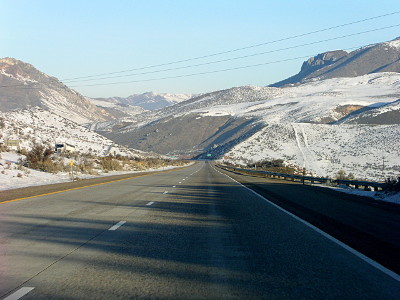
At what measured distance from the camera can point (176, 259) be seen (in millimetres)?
7723

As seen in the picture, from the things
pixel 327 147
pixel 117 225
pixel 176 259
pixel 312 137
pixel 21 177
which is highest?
pixel 312 137

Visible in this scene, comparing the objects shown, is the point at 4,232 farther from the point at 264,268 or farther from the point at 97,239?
the point at 264,268

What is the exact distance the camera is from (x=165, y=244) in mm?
8969

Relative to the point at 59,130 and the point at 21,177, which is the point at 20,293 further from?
the point at 59,130

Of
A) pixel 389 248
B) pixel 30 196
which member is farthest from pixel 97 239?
pixel 30 196

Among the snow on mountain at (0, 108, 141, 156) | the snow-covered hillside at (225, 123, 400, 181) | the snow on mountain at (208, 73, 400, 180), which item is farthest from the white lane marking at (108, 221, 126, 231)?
the snow on mountain at (0, 108, 141, 156)

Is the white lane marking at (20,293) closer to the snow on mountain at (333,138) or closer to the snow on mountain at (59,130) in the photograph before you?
the snow on mountain at (333,138)

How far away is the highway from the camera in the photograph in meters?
6.05

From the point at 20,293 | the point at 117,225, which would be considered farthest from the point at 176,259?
the point at 117,225

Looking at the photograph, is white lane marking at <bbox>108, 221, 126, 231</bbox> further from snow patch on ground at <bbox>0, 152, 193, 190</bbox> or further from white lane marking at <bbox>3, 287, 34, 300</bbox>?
snow patch on ground at <bbox>0, 152, 193, 190</bbox>

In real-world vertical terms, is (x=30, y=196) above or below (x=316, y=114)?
below

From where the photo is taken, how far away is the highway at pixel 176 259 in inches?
238

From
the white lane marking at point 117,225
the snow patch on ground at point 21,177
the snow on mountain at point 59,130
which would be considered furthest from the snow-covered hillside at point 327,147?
the white lane marking at point 117,225

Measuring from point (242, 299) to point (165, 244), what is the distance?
11.3ft
